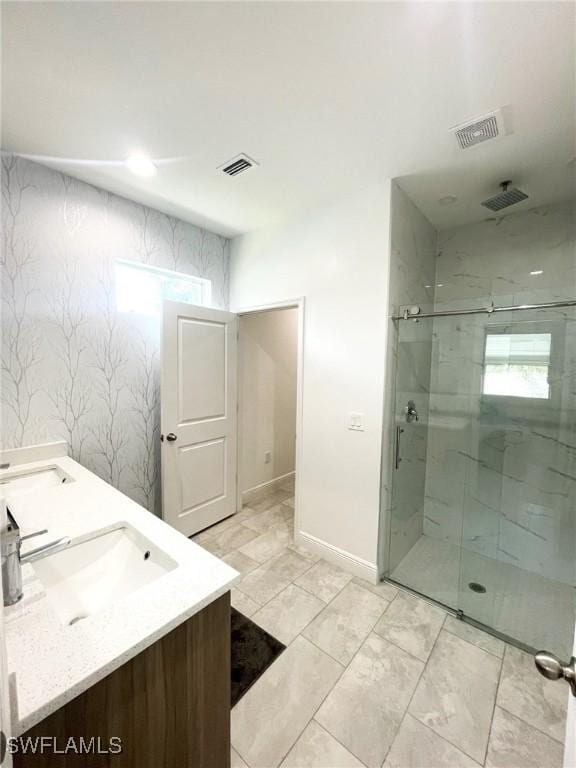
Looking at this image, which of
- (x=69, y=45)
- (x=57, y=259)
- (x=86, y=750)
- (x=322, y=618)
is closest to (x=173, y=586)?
→ (x=86, y=750)

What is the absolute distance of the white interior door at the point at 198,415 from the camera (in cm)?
236

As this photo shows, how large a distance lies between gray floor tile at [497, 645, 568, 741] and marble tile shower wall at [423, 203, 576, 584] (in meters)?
0.88

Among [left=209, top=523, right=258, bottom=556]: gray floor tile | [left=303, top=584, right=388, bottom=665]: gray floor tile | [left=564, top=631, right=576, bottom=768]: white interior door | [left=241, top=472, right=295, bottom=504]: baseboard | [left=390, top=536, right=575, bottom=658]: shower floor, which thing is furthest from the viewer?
[left=241, top=472, right=295, bottom=504]: baseboard

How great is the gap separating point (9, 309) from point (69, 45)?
1325mm

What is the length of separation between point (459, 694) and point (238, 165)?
2959 millimetres

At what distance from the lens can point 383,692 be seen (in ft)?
4.47

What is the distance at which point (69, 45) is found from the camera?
1.15 m

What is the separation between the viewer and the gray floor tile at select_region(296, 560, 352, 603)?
6.42 ft

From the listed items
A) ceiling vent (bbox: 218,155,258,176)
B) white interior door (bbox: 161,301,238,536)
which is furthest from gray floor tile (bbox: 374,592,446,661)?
ceiling vent (bbox: 218,155,258,176)

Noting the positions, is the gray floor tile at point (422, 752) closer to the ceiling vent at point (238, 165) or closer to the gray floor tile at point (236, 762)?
the gray floor tile at point (236, 762)

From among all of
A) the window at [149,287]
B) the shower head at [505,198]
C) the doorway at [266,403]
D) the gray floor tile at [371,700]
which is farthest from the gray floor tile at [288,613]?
the shower head at [505,198]

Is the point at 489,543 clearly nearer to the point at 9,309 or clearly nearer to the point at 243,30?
the point at 243,30

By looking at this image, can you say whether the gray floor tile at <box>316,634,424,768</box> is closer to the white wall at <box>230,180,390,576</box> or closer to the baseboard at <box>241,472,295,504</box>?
the white wall at <box>230,180,390,576</box>

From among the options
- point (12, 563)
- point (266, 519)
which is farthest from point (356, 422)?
point (12, 563)
